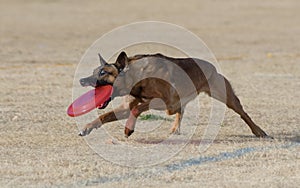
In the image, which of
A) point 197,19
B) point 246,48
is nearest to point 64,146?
point 246,48

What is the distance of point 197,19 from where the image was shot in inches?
1331

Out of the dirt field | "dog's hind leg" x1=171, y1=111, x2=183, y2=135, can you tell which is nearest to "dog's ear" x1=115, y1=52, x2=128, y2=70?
the dirt field

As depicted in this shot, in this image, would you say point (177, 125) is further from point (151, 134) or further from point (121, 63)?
point (121, 63)

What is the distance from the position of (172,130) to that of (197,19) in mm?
23308

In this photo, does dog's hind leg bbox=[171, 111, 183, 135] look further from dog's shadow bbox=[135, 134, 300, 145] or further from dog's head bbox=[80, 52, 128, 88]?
dog's head bbox=[80, 52, 128, 88]

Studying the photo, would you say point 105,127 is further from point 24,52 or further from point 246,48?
point 246,48

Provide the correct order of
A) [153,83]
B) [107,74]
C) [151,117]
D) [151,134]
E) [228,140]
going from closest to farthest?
[107,74] < [153,83] < [228,140] < [151,134] < [151,117]

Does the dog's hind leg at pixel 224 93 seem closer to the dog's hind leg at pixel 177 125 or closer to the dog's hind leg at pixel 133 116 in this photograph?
the dog's hind leg at pixel 177 125

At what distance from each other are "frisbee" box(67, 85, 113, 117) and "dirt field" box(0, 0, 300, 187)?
0.39 m

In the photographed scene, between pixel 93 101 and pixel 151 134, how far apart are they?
127 centimetres

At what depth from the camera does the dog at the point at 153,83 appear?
31.6ft

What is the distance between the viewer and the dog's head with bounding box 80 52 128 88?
9.59 meters

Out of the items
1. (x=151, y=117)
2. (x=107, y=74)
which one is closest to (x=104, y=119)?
(x=107, y=74)

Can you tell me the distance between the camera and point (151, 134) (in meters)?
10.7
